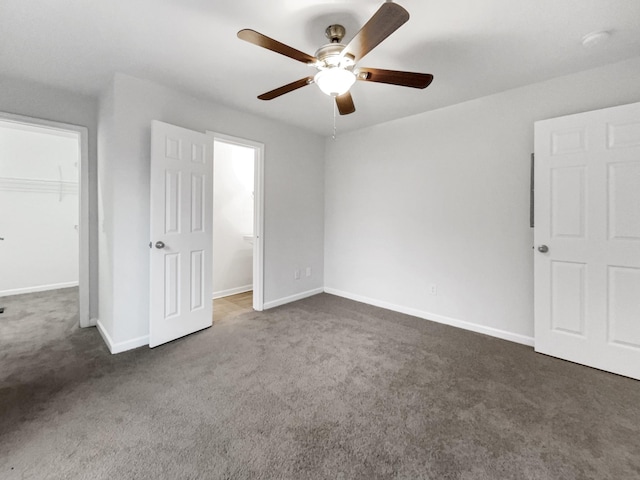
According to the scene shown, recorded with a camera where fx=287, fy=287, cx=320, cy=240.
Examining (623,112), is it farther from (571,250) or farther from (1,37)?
(1,37)

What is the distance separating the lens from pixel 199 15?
1.73 m

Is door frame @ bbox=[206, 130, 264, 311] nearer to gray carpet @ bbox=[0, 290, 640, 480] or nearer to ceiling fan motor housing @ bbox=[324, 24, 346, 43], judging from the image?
gray carpet @ bbox=[0, 290, 640, 480]

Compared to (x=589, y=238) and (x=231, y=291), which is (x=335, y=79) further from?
(x=231, y=291)

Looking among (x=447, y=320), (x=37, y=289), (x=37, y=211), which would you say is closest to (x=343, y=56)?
(x=447, y=320)

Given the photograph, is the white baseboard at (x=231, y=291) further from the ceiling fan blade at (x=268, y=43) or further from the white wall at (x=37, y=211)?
the ceiling fan blade at (x=268, y=43)

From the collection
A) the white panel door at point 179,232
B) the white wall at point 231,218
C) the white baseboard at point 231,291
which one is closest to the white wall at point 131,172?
the white panel door at point 179,232

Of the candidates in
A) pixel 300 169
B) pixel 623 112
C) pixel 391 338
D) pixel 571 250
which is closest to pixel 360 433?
pixel 391 338

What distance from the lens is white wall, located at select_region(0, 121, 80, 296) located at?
429 cm

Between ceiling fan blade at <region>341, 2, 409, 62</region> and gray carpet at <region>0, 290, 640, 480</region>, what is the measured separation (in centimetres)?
204

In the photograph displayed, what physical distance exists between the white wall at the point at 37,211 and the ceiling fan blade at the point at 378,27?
486 cm

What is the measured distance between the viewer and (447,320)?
3191mm

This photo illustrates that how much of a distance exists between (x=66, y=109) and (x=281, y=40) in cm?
237

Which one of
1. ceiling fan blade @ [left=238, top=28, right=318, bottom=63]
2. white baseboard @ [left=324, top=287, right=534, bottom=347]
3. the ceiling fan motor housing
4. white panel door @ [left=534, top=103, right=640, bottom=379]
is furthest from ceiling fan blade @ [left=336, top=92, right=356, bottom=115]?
white baseboard @ [left=324, top=287, right=534, bottom=347]

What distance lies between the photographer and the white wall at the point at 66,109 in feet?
8.27
